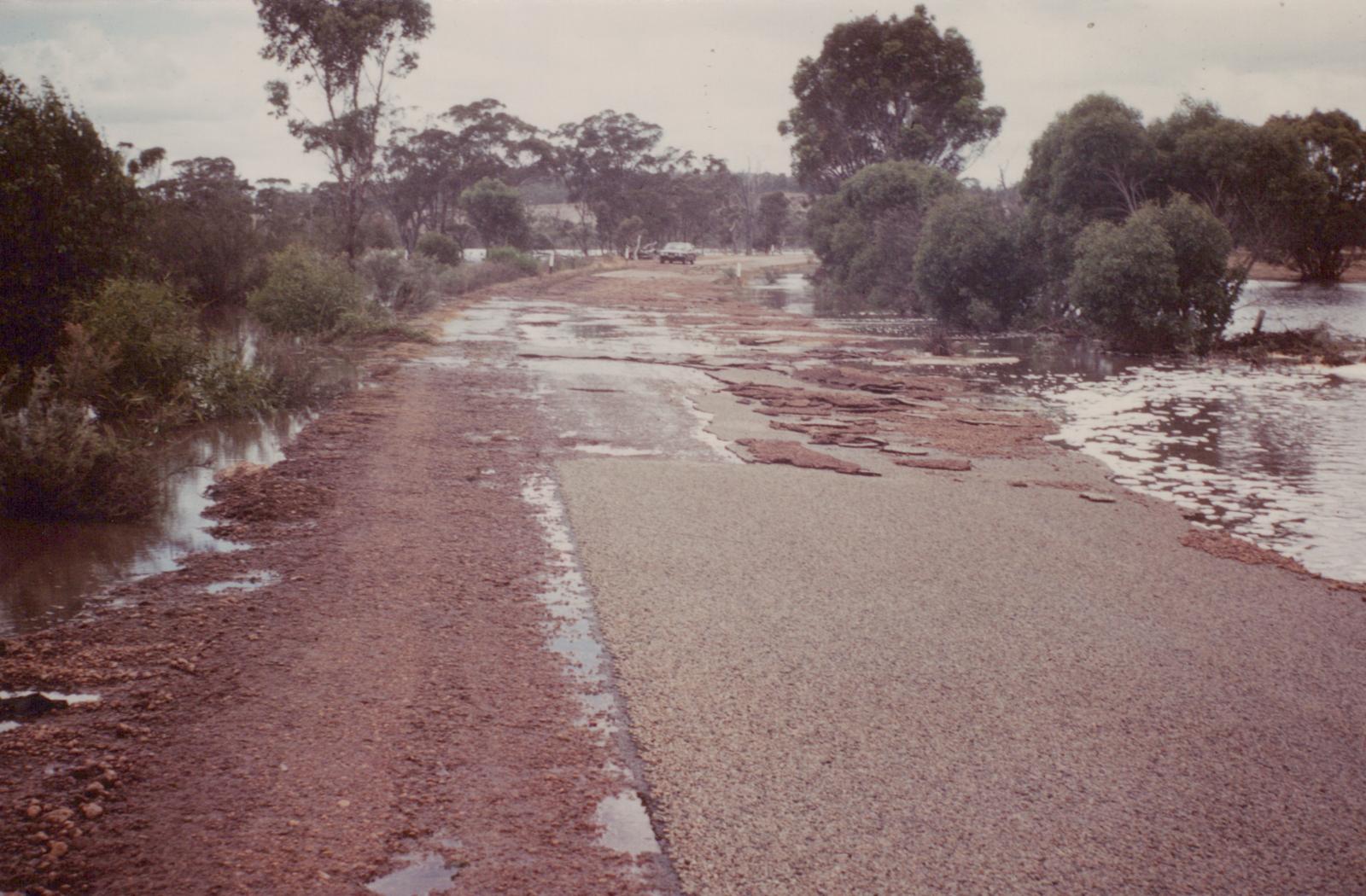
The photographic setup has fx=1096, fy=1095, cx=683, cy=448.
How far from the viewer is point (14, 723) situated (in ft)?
15.2

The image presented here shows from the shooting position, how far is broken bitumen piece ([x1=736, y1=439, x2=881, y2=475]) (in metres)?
10.8

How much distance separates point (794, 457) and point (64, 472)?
6.54m

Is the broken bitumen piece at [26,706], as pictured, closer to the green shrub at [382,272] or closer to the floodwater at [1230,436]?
the floodwater at [1230,436]

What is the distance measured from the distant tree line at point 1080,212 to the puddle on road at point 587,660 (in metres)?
20.7

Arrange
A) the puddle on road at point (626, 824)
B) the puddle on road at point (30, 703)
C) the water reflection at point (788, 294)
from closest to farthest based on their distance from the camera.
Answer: the puddle on road at point (626, 824)
the puddle on road at point (30, 703)
the water reflection at point (788, 294)

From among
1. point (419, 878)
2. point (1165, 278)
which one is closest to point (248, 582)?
point (419, 878)

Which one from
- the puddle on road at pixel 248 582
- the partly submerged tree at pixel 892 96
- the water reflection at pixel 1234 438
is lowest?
the water reflection at pixel 1234 438

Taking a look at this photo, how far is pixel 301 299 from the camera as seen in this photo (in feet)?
70.6

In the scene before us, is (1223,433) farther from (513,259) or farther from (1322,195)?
(513,259)

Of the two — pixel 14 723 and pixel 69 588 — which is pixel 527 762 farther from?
pixel 69 588

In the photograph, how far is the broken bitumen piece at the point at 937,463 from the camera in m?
11.0

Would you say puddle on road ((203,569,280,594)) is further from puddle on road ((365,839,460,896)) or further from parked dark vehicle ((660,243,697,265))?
parked dark vehicle ((660,243,697,265))

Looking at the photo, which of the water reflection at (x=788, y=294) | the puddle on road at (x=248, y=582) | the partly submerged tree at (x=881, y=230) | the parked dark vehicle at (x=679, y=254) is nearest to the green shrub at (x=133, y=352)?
the puddle on road at (x=248, y=582)

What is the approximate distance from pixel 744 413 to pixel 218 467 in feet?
21.2
